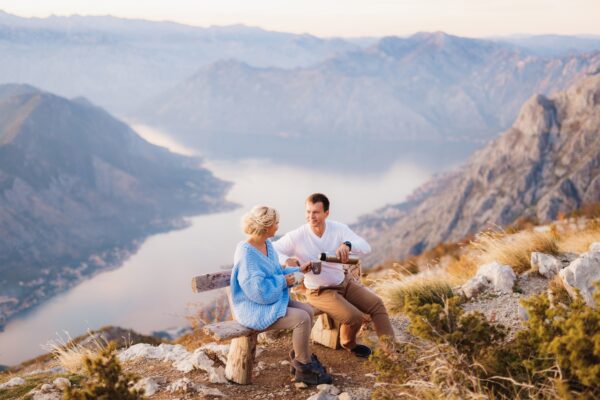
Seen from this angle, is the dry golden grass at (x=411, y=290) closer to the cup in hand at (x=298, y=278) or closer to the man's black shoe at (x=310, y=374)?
the cup in hand at (x=298, y=278)

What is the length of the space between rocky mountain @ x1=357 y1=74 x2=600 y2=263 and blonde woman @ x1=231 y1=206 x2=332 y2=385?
9214 centimetres

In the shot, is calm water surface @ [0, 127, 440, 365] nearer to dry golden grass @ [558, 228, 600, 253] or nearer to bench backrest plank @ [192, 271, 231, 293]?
dry golden grass @ [558, 228, 600, 253]

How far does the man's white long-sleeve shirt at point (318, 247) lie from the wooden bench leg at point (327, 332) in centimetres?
59

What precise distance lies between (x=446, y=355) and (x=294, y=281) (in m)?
2.00

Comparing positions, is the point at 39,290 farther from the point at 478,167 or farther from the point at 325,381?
the point at 325,381

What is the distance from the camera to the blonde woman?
5805 millimetres

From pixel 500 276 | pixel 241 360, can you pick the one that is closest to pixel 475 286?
pixel 500 276

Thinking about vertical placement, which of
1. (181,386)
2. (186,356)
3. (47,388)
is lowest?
(186,356)

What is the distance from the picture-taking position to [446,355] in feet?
16.0

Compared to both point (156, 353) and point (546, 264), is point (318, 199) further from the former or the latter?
point (546, 264)

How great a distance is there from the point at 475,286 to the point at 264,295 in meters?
4.46

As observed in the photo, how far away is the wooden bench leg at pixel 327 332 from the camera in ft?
23.3

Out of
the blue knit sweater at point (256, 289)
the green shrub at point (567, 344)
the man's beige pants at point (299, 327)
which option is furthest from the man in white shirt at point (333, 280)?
the green shrub at point (567, 344)

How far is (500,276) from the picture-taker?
8.80 meters
